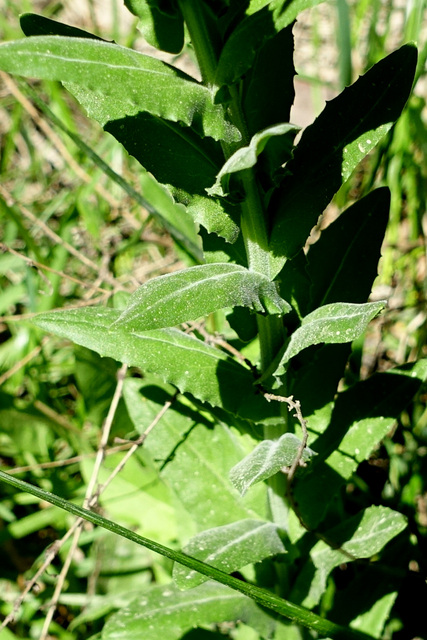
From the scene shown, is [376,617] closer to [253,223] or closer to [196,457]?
[196,457]

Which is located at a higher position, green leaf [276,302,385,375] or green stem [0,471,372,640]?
green leaf [276,302,385,375]

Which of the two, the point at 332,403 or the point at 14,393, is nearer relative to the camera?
the point at 332,403

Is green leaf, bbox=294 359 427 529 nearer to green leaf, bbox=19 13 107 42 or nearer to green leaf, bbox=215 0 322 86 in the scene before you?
green leaf, bbox=215 0 322 86

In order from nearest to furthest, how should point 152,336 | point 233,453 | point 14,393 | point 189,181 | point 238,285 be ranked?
point 238,285
point 189,181
point 152,336
point 233,453
point 14,393

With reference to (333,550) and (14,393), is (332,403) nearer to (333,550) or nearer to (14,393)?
(333,550)

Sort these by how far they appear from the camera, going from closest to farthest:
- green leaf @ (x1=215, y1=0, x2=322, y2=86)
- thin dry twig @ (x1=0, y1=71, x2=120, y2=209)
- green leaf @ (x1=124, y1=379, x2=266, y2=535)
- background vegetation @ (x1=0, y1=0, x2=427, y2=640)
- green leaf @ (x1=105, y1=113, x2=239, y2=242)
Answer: green leaf @ (x1=215, y1=0, x2=322, y2=86)
green leaf @ (x1=105, y1=113, x2=239, y2=242)
green leaf @ (x1=124, y1=379, x2=266, y2=535)
background vegetation @ (x1=0, y1=0, x2=427, y2=640)
thin dry twig @ (x1=0, y1=71, x2=120, y2=209)

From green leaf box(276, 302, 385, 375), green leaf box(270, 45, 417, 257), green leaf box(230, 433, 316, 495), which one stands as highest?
green leaf box(270, 45, 417, 257)

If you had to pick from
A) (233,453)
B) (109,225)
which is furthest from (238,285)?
(109,225)

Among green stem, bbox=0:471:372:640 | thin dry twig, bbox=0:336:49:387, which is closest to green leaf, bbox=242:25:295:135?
green stem, bbox=0:471:372:640
